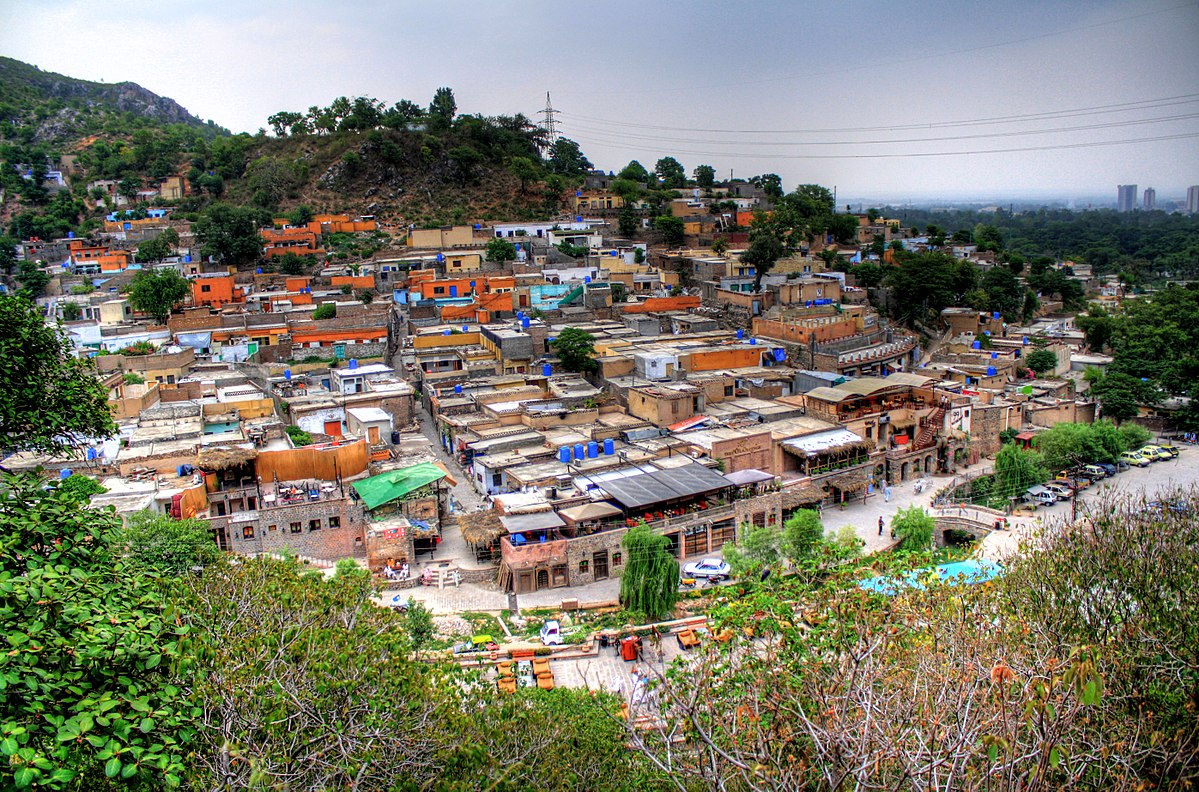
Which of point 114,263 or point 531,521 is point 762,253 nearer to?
point 531,521

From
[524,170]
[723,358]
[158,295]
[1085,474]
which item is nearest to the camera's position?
[1085,474]

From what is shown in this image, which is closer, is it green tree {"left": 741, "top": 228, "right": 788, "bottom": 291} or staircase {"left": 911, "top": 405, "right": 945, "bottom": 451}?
staircase {"left": 911, "top": 405, "right": 945, "bottom": 451}

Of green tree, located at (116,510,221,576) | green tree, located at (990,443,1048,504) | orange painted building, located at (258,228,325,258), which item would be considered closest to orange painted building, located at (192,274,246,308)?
orange painted building, located at (258,228,325,258)

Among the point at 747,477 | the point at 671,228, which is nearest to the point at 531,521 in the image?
the point at 747,477

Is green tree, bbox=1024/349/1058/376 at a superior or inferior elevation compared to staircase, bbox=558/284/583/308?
inferior

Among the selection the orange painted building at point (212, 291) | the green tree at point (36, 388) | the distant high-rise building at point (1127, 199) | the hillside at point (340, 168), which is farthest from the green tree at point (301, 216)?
the distant high-rise building at point (1127, 199)

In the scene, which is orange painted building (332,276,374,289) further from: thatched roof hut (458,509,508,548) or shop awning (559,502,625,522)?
shop awning (559,502,625,522)

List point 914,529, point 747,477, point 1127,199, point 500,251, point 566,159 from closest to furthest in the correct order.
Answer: point 914,529 < point 747,477 < point 500,251 < point 566,159 < point 1127,199
